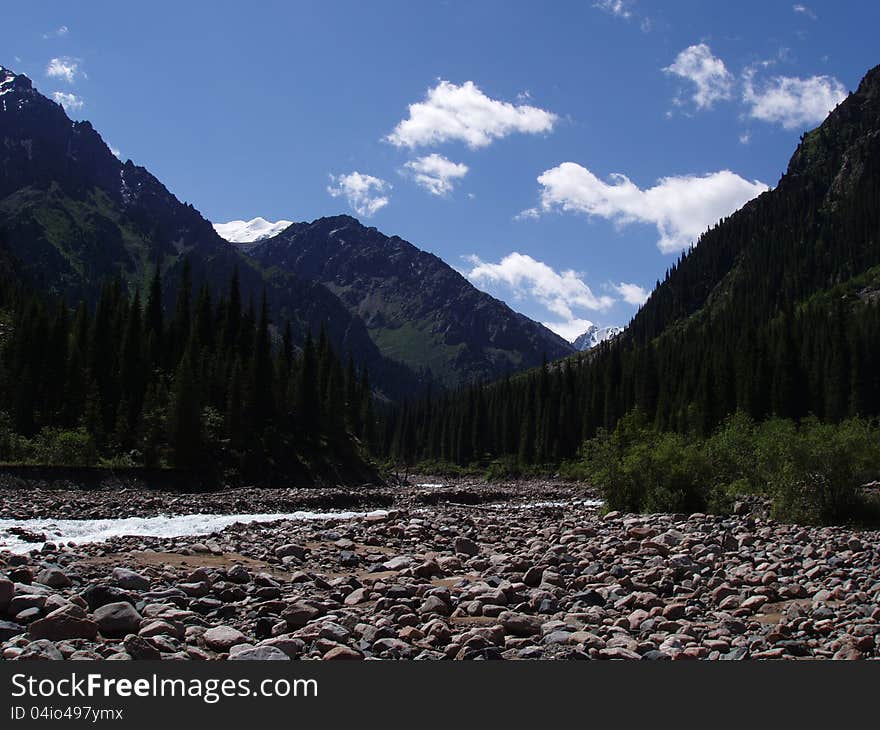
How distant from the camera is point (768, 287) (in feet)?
570

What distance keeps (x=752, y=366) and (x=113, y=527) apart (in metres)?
84.6

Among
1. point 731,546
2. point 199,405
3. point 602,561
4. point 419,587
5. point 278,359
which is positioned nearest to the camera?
point 419,587

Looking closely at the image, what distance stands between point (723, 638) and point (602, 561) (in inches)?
275

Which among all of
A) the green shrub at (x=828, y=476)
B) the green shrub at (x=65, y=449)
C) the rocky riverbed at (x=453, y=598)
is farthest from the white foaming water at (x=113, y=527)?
the green shrub at (x=828, y=476)

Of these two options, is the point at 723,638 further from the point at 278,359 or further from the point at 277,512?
the point at 278,359

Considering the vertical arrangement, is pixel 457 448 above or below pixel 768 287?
below

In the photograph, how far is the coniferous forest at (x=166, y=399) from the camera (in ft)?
169

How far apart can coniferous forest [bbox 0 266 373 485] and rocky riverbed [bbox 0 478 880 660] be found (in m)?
31.1

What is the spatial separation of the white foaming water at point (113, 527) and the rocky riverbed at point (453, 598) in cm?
159

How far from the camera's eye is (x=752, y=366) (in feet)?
309

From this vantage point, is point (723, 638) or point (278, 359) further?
point (278, 359)

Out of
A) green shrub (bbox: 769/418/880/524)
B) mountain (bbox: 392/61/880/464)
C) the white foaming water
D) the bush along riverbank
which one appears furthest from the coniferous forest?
green shrub (bbox: 769/418/880/524)

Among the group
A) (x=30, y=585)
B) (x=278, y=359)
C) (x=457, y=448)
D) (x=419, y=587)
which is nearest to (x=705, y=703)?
(x=419, y=587)

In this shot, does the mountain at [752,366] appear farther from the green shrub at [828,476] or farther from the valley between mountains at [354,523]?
the green shrub at [828,476]
